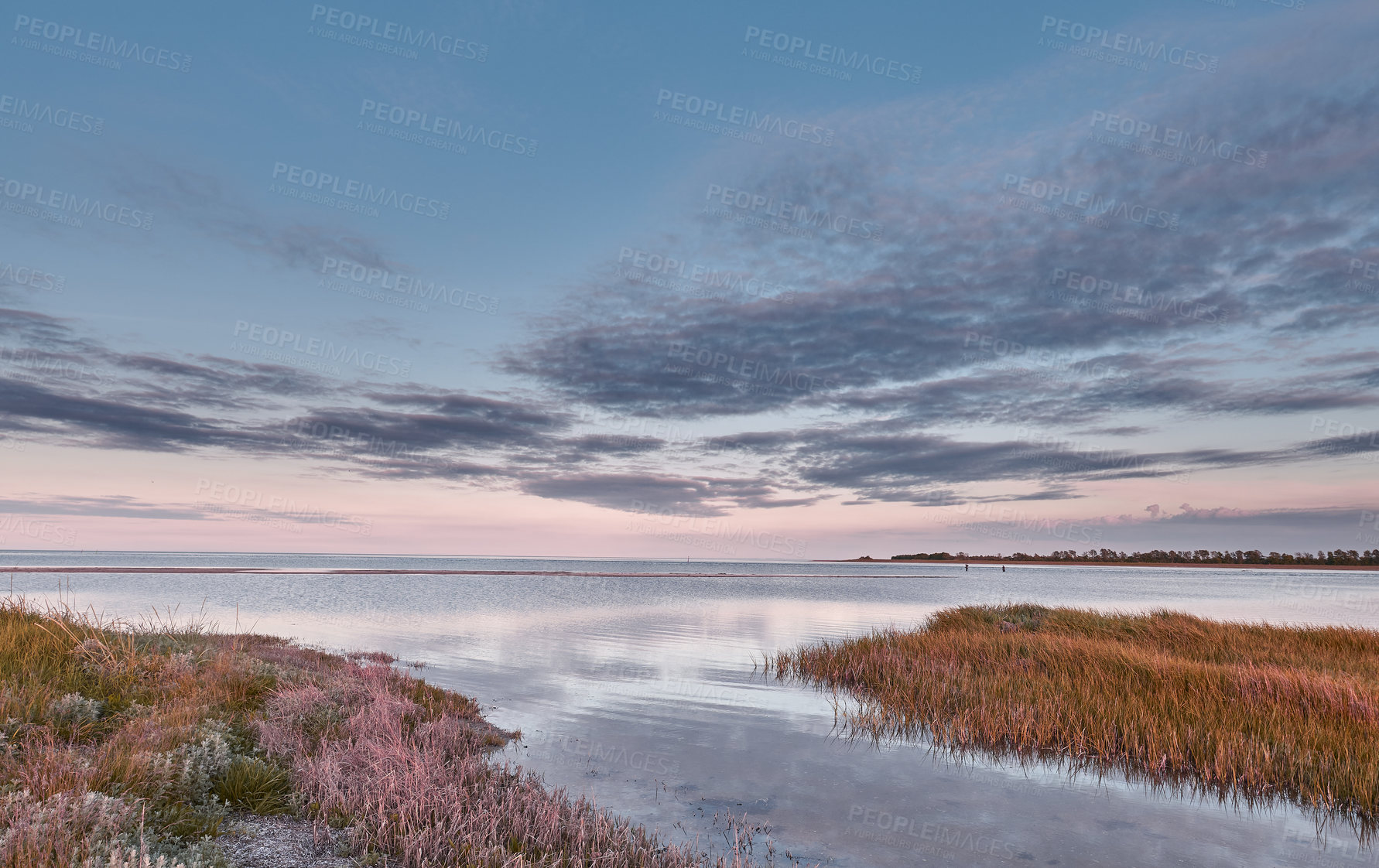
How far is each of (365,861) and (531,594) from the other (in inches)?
2368

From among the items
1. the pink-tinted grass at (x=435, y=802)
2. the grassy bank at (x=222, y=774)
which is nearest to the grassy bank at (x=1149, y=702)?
the pink-tinted grass at (x=435, y=802)

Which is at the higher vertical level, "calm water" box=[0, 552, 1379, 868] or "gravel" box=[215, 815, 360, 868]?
"gravel" box=[215, 815, 360, 868]

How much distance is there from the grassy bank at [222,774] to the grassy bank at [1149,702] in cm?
938

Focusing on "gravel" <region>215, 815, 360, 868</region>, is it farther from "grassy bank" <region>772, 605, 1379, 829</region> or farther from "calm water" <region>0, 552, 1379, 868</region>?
"grassy bank" <region>772, 605, 1379, 829</region>

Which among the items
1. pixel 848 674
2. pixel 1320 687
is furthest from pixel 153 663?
pixel 1320 687

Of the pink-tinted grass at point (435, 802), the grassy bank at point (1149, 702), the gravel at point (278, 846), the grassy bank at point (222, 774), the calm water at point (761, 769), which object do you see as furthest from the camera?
the grassy bank at point (1149, 702)

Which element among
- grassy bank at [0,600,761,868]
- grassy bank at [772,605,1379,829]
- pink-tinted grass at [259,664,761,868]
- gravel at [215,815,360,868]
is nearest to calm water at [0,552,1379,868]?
grassy bank at [772,605,1379,829]

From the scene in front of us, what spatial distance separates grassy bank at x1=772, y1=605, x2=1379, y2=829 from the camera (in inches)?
454

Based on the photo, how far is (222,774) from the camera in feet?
27.1

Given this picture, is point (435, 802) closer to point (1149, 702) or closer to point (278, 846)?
point (278, 846)

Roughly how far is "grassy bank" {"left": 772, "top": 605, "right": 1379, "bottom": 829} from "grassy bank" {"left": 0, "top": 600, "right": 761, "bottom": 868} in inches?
369

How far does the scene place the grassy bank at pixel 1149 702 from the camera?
11.5m

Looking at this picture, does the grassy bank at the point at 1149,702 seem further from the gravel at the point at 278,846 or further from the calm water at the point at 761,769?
the gravel at the point at 278,846

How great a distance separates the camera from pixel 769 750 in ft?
44.3
